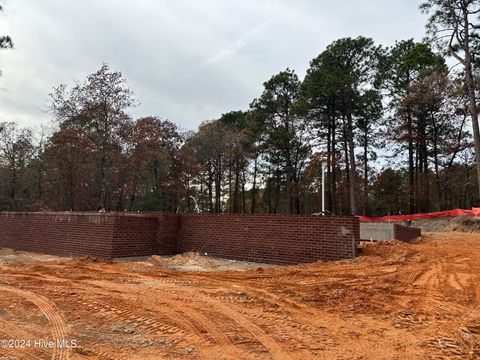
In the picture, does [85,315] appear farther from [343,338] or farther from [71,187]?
[71,187]

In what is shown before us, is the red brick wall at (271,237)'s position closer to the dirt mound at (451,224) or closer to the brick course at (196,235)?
the brick course at (196,235)

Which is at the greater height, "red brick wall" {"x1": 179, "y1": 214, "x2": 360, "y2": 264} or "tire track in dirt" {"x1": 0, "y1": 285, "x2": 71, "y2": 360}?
"red brick wall" {"x1": 179, "y1": 214, "x2": 360, "y2": 264}

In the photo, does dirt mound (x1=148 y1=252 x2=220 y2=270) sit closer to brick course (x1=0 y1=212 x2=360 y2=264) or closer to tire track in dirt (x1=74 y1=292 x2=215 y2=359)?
brick course (x1=0 y1=212 x2=360 y2=264)

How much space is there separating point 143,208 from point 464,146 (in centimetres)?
3016

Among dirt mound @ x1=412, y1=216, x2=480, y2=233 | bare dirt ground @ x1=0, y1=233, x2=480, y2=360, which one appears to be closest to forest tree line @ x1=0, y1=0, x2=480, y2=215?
dirt mound @ x1=412, y1=216, x2=480, y2=233

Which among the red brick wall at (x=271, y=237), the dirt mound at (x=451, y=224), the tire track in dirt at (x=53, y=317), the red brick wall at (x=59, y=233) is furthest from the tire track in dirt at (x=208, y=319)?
the dirt mound at (x=451, y=224)

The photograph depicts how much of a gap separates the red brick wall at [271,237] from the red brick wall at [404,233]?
7.94 m

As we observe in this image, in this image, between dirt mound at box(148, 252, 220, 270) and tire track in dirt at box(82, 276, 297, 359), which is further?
dirt mound at box(148, 252, 220, 270)

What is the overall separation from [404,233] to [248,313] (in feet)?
48.4

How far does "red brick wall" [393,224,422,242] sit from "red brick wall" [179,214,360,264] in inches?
313

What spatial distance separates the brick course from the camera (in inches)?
423

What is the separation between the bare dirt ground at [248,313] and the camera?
4.23m

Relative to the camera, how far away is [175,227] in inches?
573

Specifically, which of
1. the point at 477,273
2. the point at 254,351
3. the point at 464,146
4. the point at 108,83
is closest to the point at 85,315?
the point at 254,351
